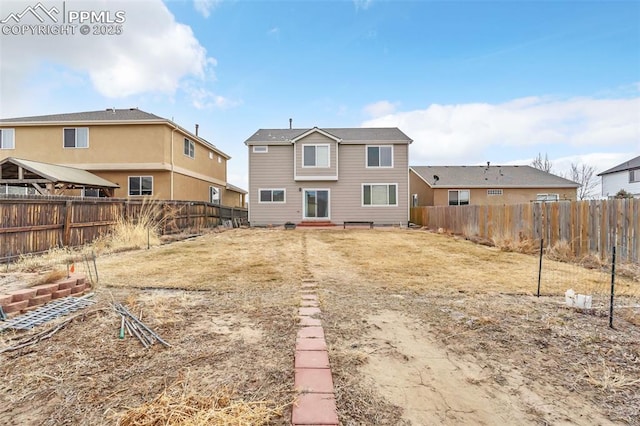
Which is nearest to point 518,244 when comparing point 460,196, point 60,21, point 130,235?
point 130,235

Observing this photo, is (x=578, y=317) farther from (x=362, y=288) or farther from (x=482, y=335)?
(x=362, y=288)

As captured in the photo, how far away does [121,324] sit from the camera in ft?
10.1

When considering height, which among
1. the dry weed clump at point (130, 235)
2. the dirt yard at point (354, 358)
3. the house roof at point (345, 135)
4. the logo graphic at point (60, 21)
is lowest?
the dirt yard at point (354, 358)

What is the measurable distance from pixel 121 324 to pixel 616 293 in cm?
657

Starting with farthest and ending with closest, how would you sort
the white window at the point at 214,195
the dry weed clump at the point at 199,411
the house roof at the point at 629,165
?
1. the house roof at the point at 629,165
2. the white window at the point at 214,195
3. the dry weed clump at the point at 199,411

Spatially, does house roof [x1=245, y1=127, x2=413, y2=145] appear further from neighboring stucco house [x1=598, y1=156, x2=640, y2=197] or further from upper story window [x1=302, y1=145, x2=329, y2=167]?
neighboring stucco house [x1=598, y1=156, x2=640, y2=197]

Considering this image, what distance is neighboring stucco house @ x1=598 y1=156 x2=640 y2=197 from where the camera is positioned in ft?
86.8

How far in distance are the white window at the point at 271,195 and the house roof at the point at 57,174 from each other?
24.3ft

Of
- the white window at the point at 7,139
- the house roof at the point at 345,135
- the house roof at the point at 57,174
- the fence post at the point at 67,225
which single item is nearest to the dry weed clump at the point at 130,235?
the fence post at the point at 67,225

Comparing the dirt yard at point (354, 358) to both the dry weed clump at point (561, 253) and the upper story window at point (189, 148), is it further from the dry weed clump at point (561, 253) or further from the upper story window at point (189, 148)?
the upper story window at point (189, 148)

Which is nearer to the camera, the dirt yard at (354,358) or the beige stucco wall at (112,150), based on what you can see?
the dirt yard at (354,358)

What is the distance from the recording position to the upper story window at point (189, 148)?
18591mm

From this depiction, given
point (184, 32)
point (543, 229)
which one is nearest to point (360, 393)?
point (543, 229)

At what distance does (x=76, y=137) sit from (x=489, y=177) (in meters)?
26.7
